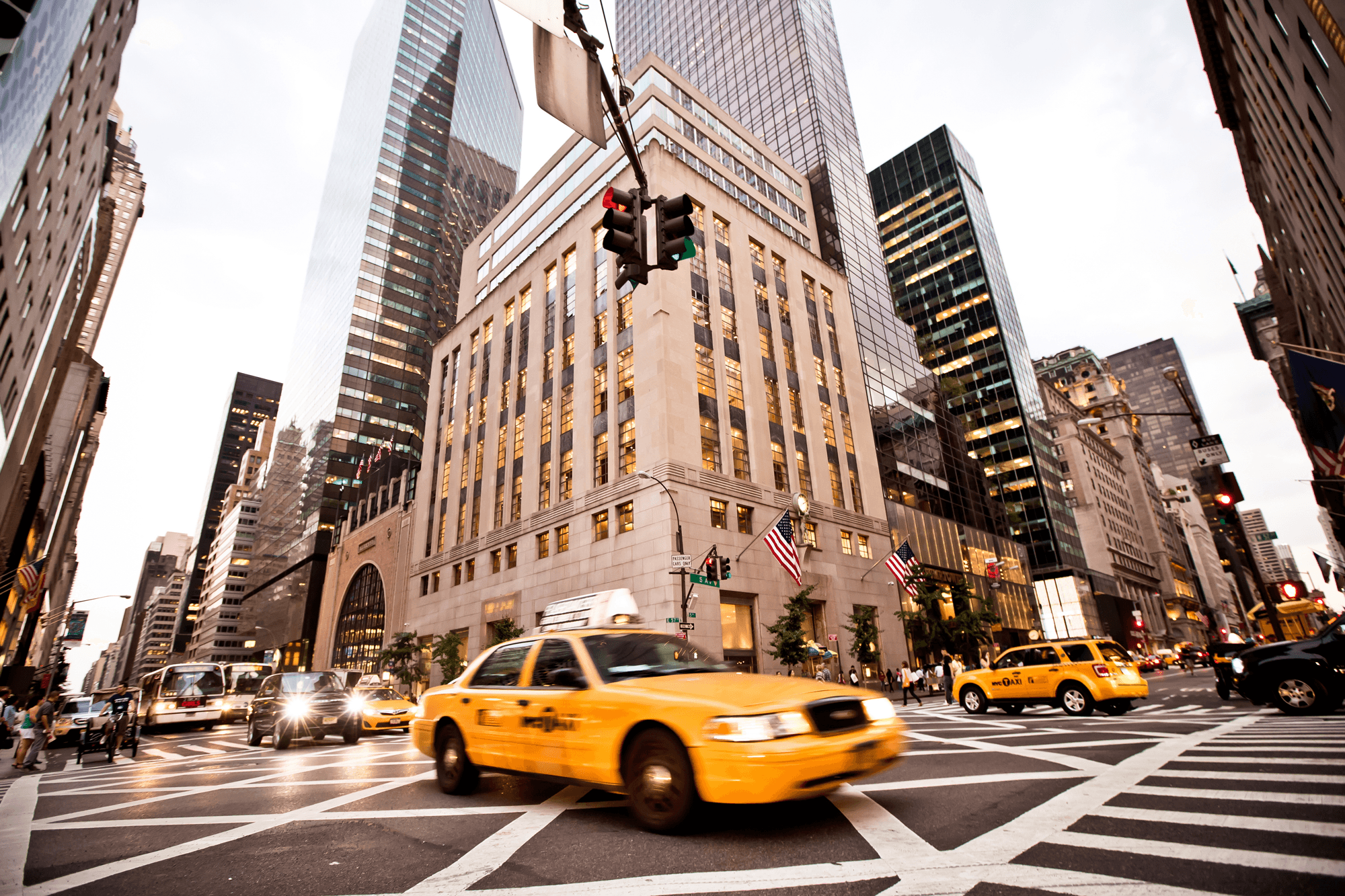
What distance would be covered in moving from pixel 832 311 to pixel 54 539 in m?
115

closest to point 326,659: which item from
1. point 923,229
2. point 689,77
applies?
point 689,77

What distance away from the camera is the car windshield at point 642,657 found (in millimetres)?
5652

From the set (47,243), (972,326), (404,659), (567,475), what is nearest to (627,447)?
(567,475)

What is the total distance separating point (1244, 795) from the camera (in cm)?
459

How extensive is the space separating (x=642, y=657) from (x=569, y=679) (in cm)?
77

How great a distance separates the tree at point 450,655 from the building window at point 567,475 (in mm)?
12761

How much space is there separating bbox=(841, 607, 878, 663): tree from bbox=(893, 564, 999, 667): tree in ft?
11.9

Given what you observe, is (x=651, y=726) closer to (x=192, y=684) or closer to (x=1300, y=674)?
(x=1300, y=674)

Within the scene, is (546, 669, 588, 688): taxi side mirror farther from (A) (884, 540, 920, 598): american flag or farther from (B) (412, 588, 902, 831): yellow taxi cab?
(A) (884, 540, 920, 598): american flag

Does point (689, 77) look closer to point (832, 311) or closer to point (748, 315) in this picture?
point (832, 311)

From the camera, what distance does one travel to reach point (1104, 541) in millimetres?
86875

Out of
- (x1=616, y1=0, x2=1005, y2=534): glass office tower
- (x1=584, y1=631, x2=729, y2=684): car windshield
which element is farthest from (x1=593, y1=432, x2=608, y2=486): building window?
(x1=584, y1=631, x2=729, y2=684): car windshield

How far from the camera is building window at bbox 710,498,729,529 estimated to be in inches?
1257

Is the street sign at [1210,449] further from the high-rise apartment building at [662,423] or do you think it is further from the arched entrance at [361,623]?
the arched entrance at [361,623]
